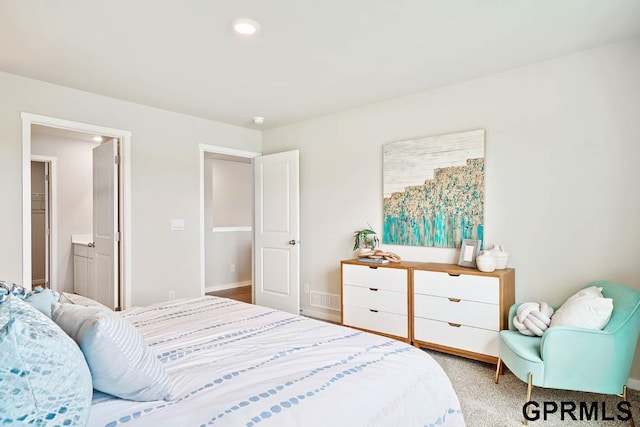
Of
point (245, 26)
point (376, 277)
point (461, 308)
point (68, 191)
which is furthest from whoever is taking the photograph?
point (68, 191)

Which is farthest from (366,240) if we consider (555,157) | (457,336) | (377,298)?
(555,157)

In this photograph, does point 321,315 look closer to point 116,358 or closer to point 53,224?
point 116,358

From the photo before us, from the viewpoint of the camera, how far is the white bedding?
41.7 inches

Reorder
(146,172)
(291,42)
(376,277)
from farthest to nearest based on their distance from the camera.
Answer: (146,172), (376,277), (291,42)

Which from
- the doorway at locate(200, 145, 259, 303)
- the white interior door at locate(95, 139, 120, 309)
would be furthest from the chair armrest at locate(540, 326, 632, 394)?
the doorway at locate(200, 145, 259, 303)

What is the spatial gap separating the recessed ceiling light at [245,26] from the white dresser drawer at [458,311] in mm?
2369

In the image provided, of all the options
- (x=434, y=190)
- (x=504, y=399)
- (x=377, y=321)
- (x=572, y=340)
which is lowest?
(x=504, y=399)

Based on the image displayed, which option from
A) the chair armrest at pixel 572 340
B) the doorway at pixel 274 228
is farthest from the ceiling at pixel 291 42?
the chair armrest at pixel 572 340

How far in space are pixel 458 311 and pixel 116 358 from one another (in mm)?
2502

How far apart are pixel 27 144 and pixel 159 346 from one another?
8.37 feet

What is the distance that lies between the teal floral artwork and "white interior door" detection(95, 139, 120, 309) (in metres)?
2.77

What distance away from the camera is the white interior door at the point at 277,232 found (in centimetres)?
426

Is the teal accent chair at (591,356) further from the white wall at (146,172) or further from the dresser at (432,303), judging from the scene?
the white wall at (146,172)

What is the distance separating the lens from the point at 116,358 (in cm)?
107
